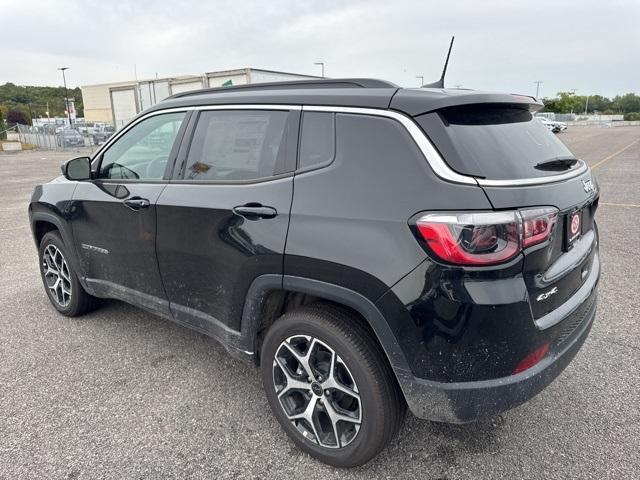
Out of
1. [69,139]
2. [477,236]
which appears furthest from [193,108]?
[69,139]

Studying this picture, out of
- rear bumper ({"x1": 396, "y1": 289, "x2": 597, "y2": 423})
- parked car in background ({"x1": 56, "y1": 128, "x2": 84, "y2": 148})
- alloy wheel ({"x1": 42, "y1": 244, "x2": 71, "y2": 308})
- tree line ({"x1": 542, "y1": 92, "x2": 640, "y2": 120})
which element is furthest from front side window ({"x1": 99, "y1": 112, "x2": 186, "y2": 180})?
tree line ({"x1": 542, "y1": 92, "x2": 640, "y2": 120})

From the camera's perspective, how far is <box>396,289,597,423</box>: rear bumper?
200 cm

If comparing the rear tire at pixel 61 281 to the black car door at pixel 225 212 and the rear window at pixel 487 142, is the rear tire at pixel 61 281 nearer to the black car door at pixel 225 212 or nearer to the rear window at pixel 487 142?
the black car door at pixel 225 212

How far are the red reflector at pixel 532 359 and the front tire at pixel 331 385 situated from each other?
0.55 metres

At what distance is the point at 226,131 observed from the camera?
2807 mm

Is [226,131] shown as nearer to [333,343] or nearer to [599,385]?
[333,343]

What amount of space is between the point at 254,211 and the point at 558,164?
156 centimetres

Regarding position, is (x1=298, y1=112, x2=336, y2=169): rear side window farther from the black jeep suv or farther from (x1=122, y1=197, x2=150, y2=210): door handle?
(x1=122, y1=197, x2=150, y2=210): door handle

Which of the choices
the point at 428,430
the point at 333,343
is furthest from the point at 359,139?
the point at 428,430

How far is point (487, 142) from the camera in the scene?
2129 millimetres

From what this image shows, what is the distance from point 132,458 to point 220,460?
46 cm

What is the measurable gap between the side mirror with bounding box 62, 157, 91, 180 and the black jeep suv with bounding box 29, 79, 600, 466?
811 mm

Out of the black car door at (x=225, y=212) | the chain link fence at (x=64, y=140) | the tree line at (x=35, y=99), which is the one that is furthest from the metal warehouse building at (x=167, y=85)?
the tree line at (x=35, y=99)

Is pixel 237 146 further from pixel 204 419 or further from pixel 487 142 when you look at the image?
pixel 204 419
